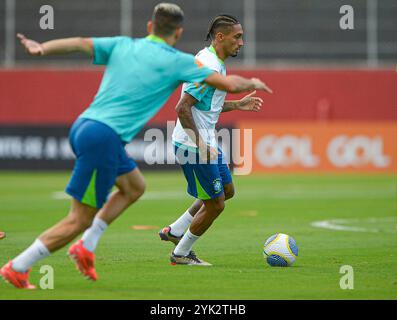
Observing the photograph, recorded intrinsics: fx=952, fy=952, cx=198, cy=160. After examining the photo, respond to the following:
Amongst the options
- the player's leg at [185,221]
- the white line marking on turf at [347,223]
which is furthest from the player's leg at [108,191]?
Result: the white line marking on turf at [347,223]

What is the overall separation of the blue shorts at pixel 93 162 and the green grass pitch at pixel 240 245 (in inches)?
34.2

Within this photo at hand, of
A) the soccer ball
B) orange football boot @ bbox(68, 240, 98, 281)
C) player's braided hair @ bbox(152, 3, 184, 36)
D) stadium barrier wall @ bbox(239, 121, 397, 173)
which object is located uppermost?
player's braided hair @ bbox(152, 3, 184, 36)

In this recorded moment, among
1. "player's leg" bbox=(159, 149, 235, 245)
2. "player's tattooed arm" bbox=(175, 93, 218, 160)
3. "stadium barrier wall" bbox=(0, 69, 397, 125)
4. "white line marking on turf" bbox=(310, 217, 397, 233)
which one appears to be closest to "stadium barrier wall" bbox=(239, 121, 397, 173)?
"stadium barrier wall" bbox=(0, 69, 397, 125)

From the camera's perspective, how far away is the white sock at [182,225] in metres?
→ 11.0

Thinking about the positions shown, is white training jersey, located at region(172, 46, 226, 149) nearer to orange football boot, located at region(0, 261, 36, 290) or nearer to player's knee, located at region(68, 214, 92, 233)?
player's knee, located at region(68, 214, 92, 233)

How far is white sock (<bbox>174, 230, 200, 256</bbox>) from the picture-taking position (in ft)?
34.1

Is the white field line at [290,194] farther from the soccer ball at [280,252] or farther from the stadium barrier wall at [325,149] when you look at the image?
the soccer ball at [280,252]

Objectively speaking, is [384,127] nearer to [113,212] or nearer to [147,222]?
[147,222]

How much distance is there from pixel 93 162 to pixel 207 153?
2.06 metres

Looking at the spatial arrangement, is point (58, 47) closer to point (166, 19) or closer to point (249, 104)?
point (166, 19)

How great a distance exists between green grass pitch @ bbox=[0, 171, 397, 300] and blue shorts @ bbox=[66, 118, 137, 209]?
0.87m

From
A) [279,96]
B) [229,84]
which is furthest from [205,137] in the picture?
[279,96]
